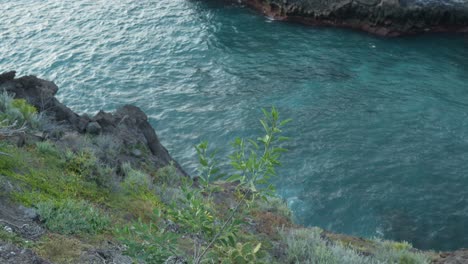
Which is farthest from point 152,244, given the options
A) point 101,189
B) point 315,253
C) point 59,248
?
point 101,189

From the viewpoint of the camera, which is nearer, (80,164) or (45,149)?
(80,164)

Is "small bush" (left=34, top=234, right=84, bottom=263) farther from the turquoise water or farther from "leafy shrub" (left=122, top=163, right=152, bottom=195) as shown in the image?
the turquoise water

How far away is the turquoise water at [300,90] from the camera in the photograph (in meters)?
19.9

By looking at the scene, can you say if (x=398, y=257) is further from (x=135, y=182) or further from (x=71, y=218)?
(x=71, y=218)

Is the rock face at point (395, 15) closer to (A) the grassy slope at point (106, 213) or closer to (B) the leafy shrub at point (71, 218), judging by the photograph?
(A) the grassy slope at point (106, 213)

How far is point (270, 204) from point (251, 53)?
58.1 feet

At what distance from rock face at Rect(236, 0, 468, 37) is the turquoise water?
121cm

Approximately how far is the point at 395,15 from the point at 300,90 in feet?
38.2

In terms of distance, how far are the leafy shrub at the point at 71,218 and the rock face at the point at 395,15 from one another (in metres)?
28.0

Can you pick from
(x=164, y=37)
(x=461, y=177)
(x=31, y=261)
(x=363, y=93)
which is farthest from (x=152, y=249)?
(x=164, y=37)

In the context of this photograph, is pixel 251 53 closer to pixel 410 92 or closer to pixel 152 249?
pixel 410 92

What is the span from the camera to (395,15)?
114 ft

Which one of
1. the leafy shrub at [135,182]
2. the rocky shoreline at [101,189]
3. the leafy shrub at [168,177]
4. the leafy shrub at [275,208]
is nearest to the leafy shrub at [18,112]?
the rocky shoreline at [101,189]

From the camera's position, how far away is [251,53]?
104 ft
